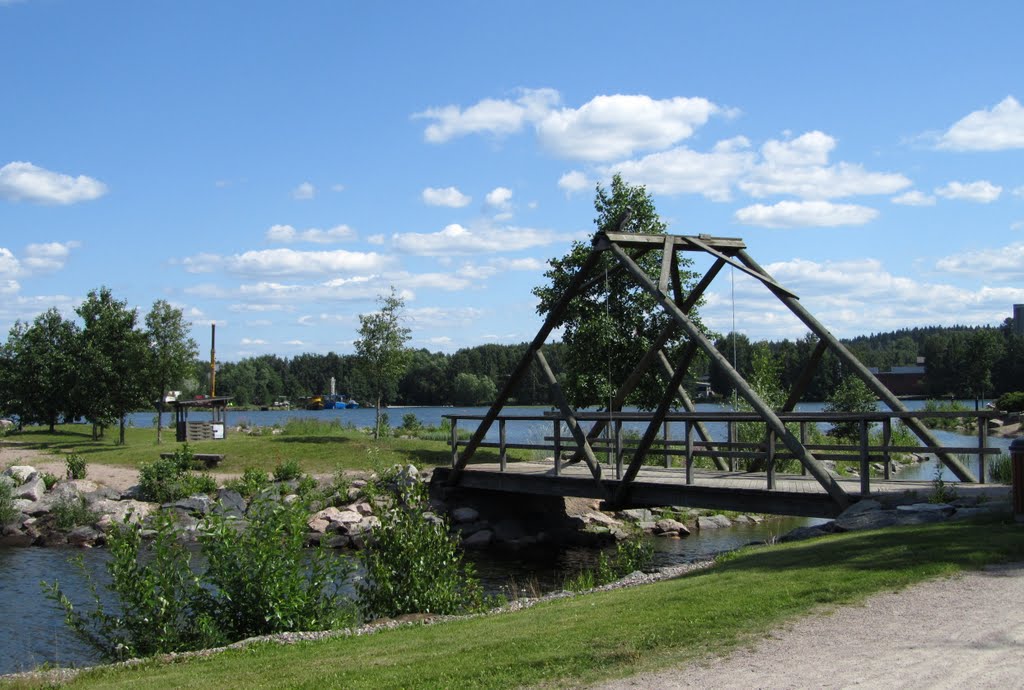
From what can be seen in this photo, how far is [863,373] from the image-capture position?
17188 mm

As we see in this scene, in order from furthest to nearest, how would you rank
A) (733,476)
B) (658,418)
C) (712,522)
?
1. (712,522)
2. (733,476)
3. (658,418)

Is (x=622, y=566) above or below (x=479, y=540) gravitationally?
above

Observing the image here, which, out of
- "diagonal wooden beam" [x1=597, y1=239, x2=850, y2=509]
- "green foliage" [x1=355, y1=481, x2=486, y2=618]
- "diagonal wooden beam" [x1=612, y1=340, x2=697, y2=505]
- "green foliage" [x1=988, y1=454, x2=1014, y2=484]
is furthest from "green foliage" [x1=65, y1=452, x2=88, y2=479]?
"green foliage" [x1=988, y1=454, x2=1014, y2=484]

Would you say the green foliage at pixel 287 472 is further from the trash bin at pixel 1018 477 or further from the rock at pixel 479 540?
the trash bin at pixel 1018 477

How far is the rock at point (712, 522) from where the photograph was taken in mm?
26497

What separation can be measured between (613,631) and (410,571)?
5.06 meters

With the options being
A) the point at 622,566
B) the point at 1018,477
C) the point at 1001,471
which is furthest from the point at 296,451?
the point at 1018,477

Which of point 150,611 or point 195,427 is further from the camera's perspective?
point 195,427

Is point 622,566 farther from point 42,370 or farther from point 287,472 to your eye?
point 42,370

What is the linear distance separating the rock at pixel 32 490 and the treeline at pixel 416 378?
140 feet

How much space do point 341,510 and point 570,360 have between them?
7703mm

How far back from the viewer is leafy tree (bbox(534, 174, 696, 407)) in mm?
25469

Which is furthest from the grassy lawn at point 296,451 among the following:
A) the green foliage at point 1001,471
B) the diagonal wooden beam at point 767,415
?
the green foliage at point 1001,471

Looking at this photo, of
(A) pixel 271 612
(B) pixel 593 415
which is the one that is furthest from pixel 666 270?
(A) pixel 271 612
